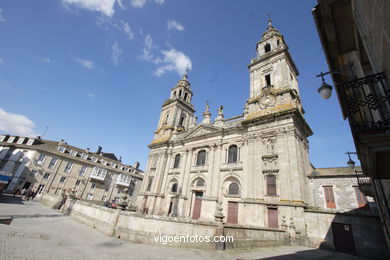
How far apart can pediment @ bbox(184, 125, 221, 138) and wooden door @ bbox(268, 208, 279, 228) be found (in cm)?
1103

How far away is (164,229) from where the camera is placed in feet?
31.3

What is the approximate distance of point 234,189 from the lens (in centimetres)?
1953

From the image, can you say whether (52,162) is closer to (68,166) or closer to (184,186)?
(68,166)

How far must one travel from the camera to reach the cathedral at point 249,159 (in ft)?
53.2

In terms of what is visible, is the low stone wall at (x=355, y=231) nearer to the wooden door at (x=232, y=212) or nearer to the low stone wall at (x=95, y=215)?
the wooden door at (x=232, y=212)

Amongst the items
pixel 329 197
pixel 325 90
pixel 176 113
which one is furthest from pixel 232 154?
pixel 325 90

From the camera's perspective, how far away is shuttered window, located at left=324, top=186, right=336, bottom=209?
664 inches

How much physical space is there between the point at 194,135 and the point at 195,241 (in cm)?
1764

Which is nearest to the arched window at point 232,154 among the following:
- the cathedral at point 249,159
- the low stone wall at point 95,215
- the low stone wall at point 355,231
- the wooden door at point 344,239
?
the cathedral at point 249,159

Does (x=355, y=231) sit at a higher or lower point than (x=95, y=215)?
higher

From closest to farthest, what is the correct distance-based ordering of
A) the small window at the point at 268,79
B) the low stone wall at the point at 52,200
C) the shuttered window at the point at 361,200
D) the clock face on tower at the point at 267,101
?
1. the shuttered window at the point at 361,200
2. the clock face on tower at the point at 267,101
3. the low stone wall at the point at 52,200
4. the small window at the point at 268,79

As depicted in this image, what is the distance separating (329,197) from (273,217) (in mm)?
6359

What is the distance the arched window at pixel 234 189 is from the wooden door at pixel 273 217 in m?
3.96

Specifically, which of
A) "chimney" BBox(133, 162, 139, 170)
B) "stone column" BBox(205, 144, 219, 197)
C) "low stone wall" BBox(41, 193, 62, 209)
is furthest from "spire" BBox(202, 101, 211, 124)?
"chimney" BBox(133, 162, 139, 170)
